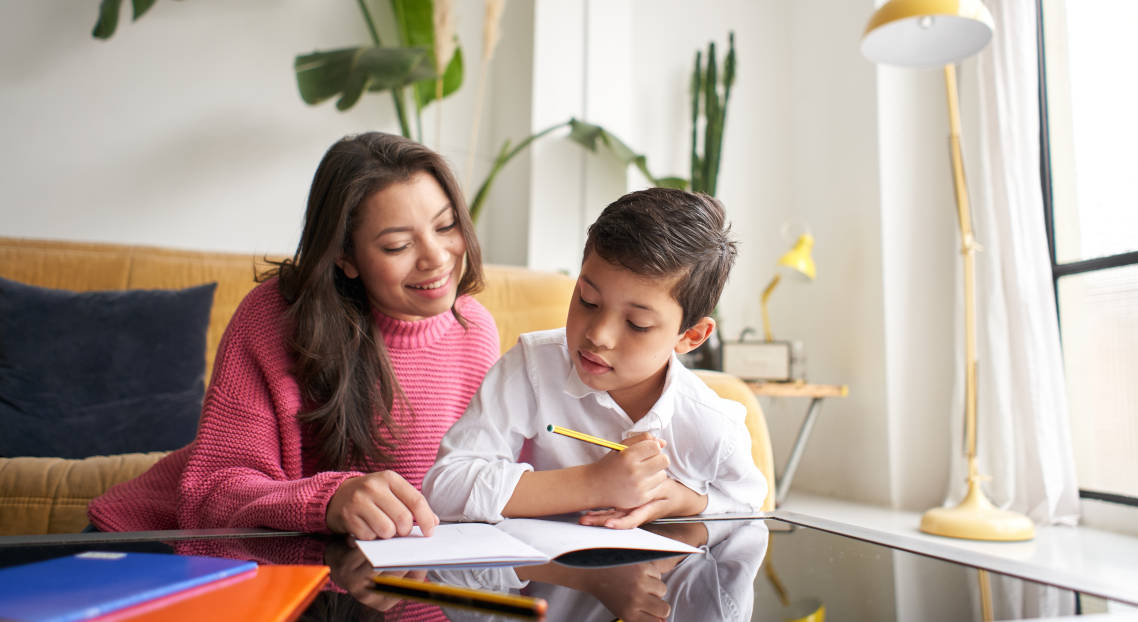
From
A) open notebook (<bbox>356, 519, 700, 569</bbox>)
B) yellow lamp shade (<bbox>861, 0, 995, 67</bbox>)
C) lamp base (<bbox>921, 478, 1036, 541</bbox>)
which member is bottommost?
lamp base (<bbox>921, 478, 1036, 541</bbox>)

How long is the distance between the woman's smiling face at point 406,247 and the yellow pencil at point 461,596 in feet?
2.11

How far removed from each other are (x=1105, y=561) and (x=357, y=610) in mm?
2286

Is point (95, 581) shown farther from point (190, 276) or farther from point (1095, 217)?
point (1095, 217)

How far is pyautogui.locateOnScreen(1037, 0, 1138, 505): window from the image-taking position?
2498mm

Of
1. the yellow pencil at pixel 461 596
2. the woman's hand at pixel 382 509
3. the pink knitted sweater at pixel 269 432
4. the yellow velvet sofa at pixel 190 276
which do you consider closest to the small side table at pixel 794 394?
the yellow velvet sofa at pixel 190 276

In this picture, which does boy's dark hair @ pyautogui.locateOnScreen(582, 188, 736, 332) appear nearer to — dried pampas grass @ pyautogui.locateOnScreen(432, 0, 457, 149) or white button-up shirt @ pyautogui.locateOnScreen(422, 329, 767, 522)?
white button-up shirt @ pyautogui.locateOnScreen(422, 329, 767, 522)

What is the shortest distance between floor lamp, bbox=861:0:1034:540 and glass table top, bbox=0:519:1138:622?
1980 millimetres

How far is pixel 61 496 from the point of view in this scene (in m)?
1.49

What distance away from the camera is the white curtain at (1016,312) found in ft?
8.41

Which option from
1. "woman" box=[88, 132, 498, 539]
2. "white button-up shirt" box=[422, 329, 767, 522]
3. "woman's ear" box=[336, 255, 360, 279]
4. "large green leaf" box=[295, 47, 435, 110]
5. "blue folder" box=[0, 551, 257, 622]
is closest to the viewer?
"blue folder" box=[0, 551, 257, 622]

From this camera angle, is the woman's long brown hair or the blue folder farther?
the woman's long brown hair

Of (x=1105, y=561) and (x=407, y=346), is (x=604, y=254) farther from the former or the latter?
(x=1105, y=561)

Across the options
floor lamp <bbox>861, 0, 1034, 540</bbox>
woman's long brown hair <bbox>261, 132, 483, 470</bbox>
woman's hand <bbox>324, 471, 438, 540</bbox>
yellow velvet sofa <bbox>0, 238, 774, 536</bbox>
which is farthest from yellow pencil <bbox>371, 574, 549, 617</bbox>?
floor lamp <bbox>861, 0, 1034, 540</bbox>

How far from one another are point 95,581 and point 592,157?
119 inches
